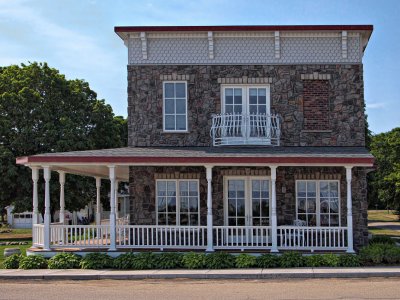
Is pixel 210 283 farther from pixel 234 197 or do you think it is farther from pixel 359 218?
pixel 359 218

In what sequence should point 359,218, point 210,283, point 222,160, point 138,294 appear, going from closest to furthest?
point 138,294
point 210,283
point 222,160
point 359,218

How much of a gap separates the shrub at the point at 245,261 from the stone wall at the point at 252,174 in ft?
9.93

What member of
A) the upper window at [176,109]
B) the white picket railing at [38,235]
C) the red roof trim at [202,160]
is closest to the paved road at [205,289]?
the white picket railing at [38,235]

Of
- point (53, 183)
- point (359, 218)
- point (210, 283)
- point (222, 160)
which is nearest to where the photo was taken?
point (210, 283)

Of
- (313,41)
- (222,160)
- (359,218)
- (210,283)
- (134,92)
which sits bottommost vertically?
(210,283)

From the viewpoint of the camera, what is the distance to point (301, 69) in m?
20.9

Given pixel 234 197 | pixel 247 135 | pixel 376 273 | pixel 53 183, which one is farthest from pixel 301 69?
pixel 53 183

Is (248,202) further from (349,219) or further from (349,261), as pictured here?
(349,261)

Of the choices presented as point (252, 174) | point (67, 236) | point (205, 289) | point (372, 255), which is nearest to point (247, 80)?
point (252, 174)

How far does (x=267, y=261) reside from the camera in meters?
17.2

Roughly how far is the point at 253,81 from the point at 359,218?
5805 millimetres

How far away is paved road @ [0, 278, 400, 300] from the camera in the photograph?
42.6ft

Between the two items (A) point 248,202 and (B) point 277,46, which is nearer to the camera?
(A) point 248,202

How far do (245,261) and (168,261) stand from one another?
7.21 feet
